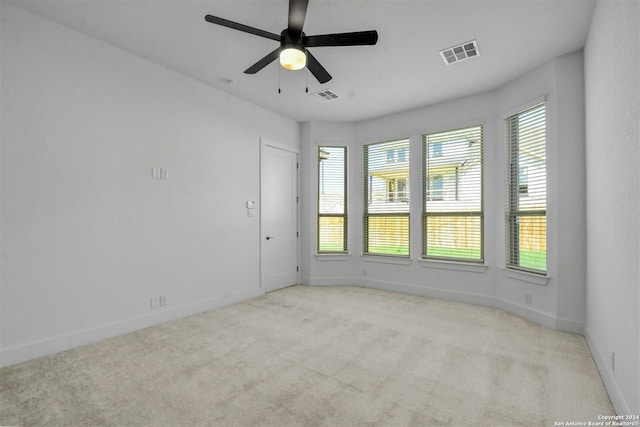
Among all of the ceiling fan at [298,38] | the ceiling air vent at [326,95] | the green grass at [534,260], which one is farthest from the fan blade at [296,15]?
the green grass at [534,260]

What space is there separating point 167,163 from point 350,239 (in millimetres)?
3346

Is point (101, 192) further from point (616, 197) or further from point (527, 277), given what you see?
point (527, 277)

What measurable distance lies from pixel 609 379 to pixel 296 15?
3.43 m

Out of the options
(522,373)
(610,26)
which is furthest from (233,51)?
(522,373)

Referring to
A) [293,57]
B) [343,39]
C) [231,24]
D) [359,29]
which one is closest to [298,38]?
[293,57]

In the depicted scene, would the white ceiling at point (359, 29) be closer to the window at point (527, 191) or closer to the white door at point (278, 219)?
the window at point (527, 191)

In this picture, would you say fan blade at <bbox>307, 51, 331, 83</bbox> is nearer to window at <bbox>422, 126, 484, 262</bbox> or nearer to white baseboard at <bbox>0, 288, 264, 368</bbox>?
window at <bbox>422, 126, 484, 262</bbox>

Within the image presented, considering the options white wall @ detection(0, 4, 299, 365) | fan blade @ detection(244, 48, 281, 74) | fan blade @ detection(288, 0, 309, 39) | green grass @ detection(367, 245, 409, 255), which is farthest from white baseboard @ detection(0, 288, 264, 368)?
fan blade @ detection(288, 0, 309, 39)

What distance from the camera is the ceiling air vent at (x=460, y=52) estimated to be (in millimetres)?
3232

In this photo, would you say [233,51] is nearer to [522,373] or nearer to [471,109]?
[471,109]

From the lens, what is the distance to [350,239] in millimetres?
5793

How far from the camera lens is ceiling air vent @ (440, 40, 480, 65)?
10.6 feet

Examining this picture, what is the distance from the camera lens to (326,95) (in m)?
4.52

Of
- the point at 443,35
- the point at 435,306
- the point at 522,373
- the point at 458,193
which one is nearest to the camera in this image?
the point at 522,373
